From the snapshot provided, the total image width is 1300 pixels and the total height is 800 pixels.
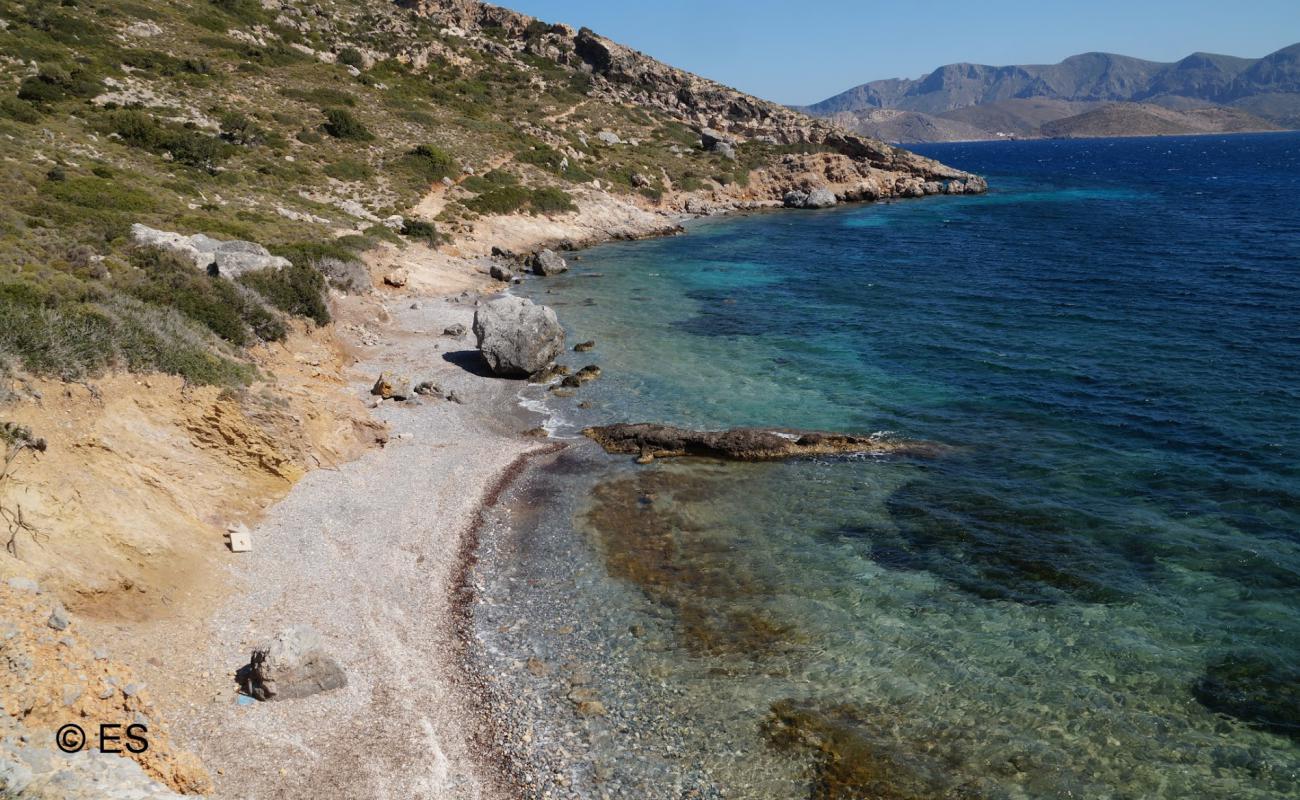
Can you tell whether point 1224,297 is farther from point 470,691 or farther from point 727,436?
point 470,691

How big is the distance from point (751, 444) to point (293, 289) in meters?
21.1

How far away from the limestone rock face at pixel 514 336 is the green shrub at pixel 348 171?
99.0 feet

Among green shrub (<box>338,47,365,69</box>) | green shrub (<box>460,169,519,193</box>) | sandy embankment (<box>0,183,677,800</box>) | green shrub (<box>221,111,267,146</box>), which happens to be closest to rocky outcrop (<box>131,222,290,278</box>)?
sandy embankment (<box>0,183,677,800</box>)

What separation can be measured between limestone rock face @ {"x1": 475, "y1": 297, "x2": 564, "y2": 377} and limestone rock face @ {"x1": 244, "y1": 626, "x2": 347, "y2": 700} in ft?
63.5

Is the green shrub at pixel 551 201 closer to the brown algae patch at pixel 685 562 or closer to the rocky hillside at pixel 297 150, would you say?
the rocky hillside at pixel 297 150

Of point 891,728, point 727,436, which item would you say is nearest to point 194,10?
point 727,436

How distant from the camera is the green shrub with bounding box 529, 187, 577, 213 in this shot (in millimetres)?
66250

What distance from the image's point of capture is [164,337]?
19.6 meters

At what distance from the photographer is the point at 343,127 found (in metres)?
60.6

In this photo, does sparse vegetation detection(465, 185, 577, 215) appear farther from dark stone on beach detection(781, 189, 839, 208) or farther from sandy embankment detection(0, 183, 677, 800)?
sandy embankment detection(0, 183, 677, 800)

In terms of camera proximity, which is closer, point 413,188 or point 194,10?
point 413,188

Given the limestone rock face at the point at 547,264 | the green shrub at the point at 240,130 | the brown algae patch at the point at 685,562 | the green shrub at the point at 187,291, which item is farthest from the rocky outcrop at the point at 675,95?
the brown algae patch at the point at 685,562

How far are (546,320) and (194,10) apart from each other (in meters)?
67.6

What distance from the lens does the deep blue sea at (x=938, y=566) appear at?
13.0m
